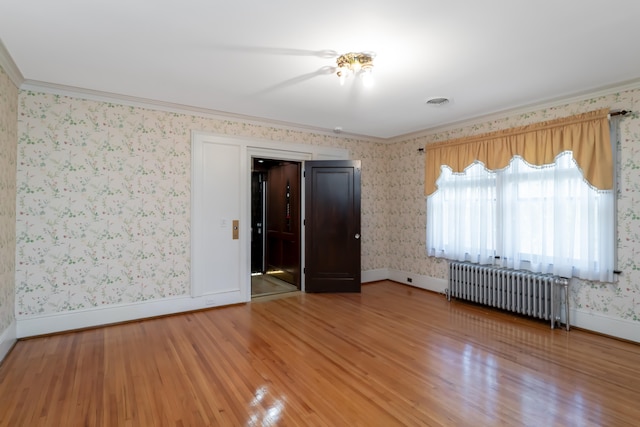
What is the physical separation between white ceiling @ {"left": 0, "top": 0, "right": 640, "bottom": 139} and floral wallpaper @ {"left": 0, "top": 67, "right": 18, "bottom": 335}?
33cm

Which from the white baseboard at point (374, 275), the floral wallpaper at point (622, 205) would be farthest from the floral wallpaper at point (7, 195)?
the floral wallpaper at point (622, 205)

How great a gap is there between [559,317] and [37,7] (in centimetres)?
558

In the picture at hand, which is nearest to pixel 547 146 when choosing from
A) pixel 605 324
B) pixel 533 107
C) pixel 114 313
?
pixel 533 107

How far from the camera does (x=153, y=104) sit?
3977 millimetres

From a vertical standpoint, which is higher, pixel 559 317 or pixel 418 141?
pixel 418 141

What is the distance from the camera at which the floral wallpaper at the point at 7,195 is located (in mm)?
2879

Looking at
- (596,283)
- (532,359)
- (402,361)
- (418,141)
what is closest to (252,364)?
(402,361)

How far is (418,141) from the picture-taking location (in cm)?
566

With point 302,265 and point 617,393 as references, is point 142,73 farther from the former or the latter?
point 617,393

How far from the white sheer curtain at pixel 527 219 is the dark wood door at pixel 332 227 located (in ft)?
4.43

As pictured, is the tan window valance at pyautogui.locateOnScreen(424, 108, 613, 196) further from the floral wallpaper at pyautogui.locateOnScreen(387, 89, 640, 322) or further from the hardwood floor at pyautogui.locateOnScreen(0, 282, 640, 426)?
the hardwood floor at pyautogui.locateOnScreen(0, 282, 640, 426)

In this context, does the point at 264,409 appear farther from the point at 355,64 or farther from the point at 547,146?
the point at 547,146

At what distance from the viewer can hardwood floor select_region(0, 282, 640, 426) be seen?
7.05ft

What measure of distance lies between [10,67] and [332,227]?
417 centimetres
